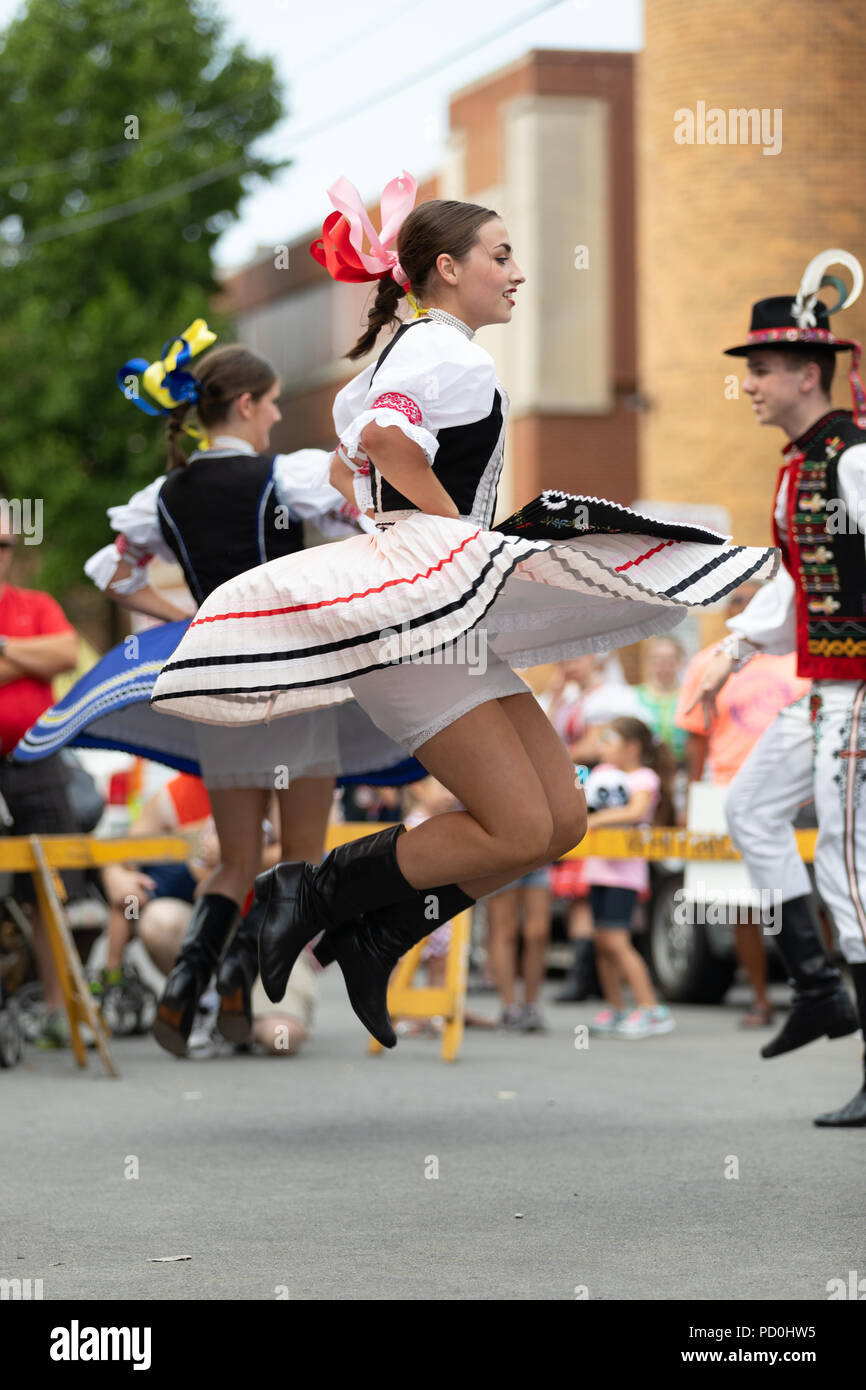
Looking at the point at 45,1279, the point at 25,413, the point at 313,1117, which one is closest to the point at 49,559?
the point at 25,413

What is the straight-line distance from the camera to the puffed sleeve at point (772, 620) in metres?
7.05

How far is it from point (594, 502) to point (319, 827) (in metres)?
1.75

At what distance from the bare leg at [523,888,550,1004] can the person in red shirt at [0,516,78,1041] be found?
2408 mm

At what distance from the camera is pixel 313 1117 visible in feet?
23.9

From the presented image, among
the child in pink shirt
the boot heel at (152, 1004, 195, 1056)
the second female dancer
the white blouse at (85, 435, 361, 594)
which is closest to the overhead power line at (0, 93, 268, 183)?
the child in pink shirt

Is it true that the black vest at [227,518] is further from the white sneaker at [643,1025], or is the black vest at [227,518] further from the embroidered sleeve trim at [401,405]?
the white sneaker at [643,1025]

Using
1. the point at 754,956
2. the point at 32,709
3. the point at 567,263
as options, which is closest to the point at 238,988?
the point at 32,709

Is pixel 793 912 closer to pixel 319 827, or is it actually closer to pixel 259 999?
pixel 319 827

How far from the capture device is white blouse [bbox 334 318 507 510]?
5191 millimetres

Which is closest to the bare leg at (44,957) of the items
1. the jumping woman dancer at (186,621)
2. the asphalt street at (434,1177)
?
the asphalt street at (434,1177)

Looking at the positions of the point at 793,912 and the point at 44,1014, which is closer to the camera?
the point at 793,912

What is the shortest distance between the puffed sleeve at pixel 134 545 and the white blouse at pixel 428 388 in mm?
1690

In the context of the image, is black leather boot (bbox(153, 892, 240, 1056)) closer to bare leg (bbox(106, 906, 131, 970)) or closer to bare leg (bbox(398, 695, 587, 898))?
bare leg (bbox(398, 695, 587, 898))

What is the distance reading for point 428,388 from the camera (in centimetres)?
525
